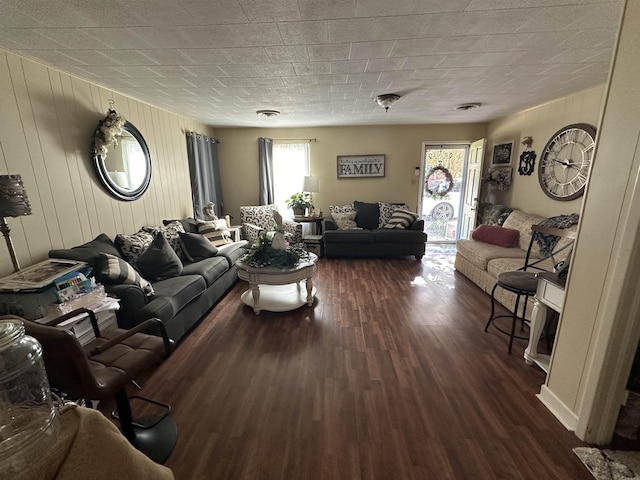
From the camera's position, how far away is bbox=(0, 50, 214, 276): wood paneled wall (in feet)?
6.70

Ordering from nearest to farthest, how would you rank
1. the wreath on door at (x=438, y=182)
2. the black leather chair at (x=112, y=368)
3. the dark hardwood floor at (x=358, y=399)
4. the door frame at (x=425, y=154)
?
the black leather chair at (x=112, y=368) < the dark hardwood floor at (x=358, y=399) < the door frame at (x=425, y=154) < the wreath on door at (x=438, y=182)

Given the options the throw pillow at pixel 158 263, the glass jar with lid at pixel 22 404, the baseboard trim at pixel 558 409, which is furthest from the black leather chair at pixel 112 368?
the baseboard trim at pixel 558 409

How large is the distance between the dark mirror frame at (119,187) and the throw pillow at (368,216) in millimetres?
3378

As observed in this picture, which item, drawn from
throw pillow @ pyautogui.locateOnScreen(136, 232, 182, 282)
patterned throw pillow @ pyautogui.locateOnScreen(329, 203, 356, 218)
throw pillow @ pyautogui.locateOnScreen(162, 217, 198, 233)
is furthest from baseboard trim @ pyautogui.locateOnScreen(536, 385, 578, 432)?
throw pillow @ pyautogui.locateOnScreen(162, 217, 198, 233)

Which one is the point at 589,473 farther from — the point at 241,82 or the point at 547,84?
the point at 241,82

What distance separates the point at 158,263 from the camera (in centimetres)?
272

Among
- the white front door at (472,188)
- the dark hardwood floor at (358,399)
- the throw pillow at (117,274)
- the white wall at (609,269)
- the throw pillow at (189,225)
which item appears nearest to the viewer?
the white wall at (609,269)

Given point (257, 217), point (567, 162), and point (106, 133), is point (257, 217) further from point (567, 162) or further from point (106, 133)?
point (567, 162)

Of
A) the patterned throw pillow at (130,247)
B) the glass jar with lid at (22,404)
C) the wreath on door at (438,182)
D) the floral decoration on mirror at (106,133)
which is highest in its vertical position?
the floral decoration on mirror at (106,133)

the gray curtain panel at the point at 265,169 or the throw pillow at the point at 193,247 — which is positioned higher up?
the gray curtain panel at the point at 265,169

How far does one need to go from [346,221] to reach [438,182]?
8.09ft

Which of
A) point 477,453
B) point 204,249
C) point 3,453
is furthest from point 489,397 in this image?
point 204,249

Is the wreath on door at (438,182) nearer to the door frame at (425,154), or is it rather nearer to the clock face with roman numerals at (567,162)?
the door frame at (425,154)

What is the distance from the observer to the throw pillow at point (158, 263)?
8.84 feet
